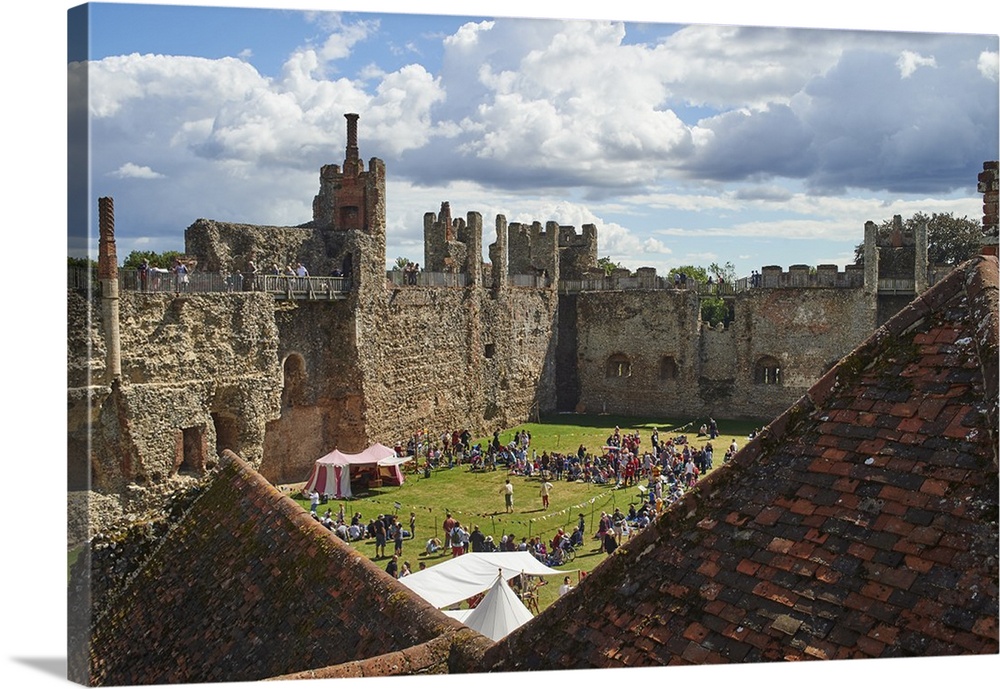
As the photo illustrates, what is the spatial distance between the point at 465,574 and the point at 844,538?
1052 centimetres

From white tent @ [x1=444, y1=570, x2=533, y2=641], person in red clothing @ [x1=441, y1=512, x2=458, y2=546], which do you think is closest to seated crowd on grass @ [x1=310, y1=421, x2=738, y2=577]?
person in red clothing @ [x1=441, y1=512, x2=458, y2=546]

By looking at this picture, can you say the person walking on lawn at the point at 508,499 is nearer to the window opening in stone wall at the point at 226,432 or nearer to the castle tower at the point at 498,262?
the window opening in stone wall at the point at 226,432

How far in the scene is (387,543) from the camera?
747 inches

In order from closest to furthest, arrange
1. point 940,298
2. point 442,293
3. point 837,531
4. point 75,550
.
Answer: point 837,531, point 940,298, point 75,550, point 442,293

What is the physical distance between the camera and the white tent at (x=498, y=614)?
12414 mm

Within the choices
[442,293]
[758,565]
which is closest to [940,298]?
[758,565]

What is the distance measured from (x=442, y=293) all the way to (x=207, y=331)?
10.4m

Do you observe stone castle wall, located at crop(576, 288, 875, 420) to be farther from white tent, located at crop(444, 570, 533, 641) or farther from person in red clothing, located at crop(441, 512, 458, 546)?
white tent, located at crop(444, 570, 533, 641)

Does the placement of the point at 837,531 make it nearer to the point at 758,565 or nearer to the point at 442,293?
the point at 758,565

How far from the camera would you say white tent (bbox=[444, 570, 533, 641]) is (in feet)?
40.7

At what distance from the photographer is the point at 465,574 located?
1466 cm

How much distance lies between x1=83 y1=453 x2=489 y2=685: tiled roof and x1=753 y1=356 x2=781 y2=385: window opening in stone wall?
2823cm

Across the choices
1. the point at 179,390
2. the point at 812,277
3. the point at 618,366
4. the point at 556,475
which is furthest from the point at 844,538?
the point at 618,366

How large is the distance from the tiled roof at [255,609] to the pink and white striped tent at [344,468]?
43.0 feet
